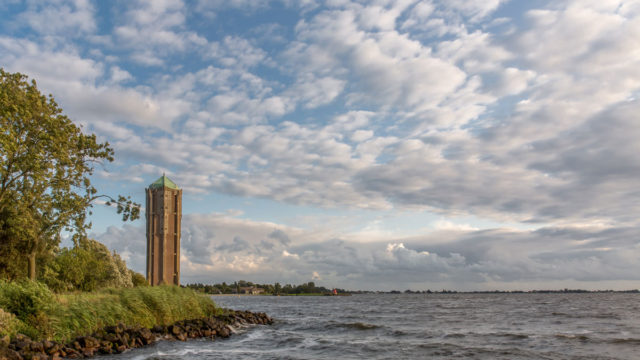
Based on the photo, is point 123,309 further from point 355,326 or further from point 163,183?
point 163,183

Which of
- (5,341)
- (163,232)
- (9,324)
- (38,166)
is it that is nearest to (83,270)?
(38,166)

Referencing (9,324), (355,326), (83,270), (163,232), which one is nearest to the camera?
(9,324)

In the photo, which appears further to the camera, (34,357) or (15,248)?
(15,248)

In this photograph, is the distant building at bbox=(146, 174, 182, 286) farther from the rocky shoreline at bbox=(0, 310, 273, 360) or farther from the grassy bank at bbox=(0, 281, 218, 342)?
the grassy bank at bbox=(0, 281, 218, 342)

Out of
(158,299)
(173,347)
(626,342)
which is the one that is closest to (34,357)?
(173,347)

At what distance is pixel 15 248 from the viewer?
4262 cm

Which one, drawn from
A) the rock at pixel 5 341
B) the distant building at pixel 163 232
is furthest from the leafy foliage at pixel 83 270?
the distant building at pixel 163 232

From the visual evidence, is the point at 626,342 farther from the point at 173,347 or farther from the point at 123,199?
the point at 123,199

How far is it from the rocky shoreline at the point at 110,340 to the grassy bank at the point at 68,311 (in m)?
0.97

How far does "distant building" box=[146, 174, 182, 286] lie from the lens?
6924 inches

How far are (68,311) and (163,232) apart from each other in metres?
163

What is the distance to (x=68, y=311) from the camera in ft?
78.6

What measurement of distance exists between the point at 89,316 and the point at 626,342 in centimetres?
3278

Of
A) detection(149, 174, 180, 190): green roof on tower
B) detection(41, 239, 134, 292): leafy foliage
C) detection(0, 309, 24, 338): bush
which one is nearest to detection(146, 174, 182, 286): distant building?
detection(149, 174, 180, 190): green roof on tower
